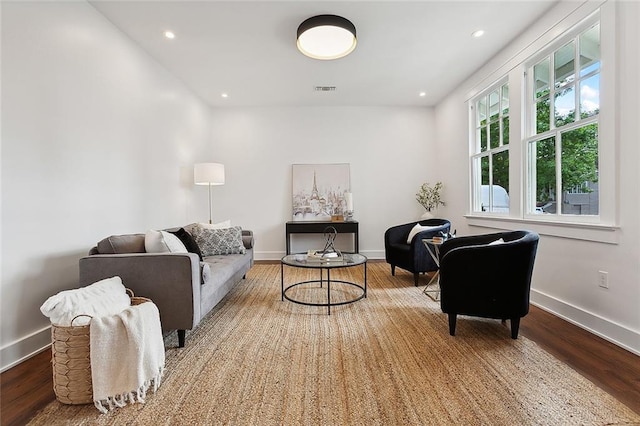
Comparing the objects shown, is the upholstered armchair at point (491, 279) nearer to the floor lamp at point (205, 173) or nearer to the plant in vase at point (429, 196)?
the plant in vase at point (429, 196)

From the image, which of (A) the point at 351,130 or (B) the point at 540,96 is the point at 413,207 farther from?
(B) the point at 540,96

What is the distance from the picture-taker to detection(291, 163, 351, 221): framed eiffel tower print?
205 inches

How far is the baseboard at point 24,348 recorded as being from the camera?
71.9 inches

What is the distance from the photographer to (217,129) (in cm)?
523

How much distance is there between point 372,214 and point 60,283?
A: 428 cm

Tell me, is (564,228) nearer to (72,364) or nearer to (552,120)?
(552,120)

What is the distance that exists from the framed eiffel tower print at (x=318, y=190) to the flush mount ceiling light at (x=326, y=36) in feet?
7.96

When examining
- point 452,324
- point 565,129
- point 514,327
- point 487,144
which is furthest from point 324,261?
point 487,144

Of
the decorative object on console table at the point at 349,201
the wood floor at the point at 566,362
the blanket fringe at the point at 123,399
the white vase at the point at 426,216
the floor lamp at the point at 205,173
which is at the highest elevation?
the floor lamp at the point at 205,173

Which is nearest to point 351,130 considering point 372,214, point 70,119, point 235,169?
point 372,214

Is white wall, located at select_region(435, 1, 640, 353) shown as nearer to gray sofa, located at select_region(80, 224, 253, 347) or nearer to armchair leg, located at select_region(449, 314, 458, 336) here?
armchair leg, located at select_region(449, 314, 458, 336)

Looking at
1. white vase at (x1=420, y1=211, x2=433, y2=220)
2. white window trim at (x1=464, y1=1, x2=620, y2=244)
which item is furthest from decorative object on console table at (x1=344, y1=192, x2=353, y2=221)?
white window trim at (x1=464, y1=1, x2=620, y2=244)

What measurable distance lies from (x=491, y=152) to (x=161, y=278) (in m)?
3.94

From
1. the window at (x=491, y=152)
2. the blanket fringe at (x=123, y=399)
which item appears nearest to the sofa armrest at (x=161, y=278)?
the blanket fringe at (x=123, y=399)
